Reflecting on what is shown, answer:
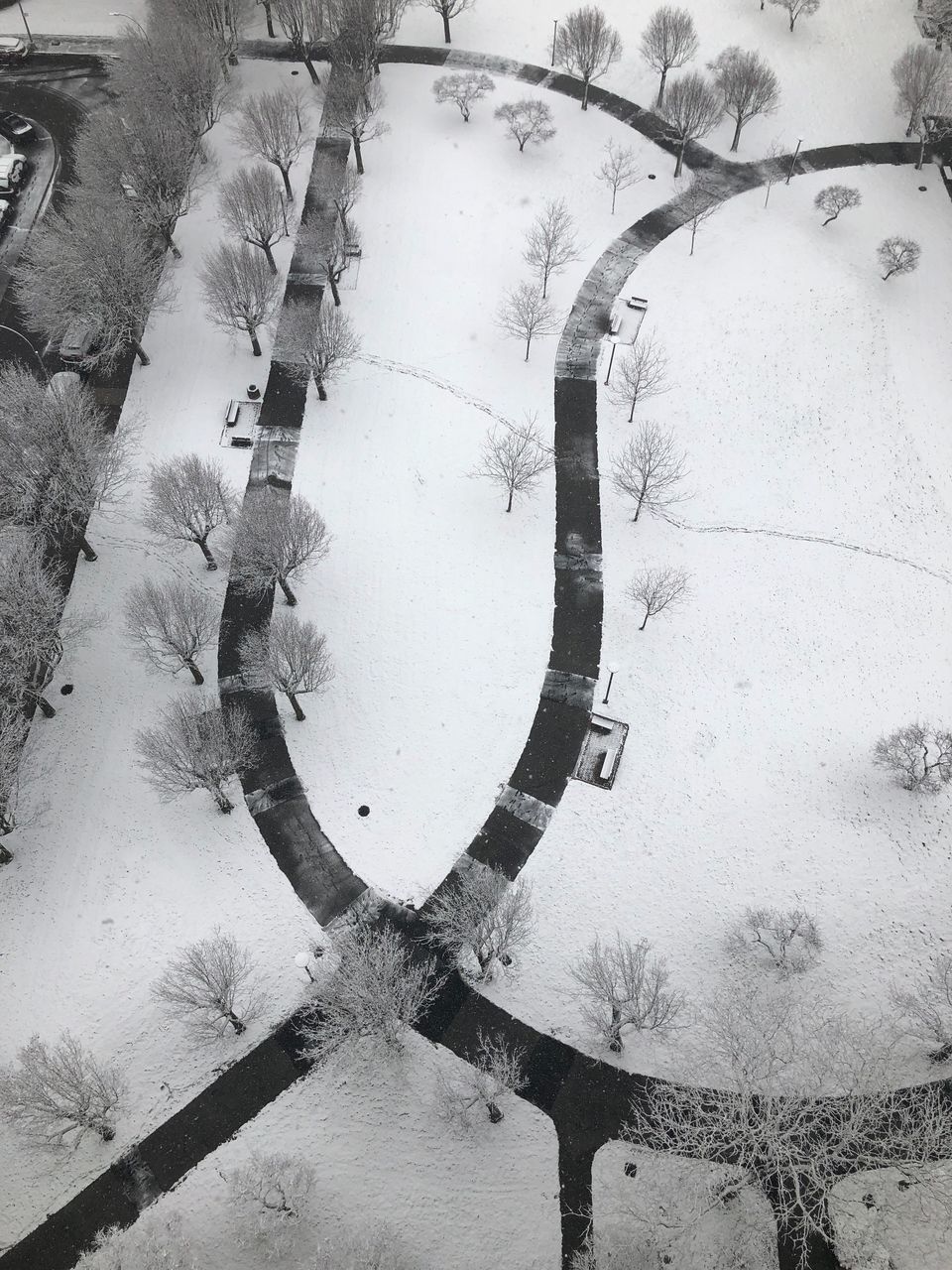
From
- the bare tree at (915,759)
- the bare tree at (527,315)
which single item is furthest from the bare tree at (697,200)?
the bare tree at (915,759)

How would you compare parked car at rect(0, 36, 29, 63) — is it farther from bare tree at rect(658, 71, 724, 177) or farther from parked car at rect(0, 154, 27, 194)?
bare tree at rect(658, 71, 724, 177)

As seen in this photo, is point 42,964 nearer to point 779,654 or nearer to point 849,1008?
point 849,1008

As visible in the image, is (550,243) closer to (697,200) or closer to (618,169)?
(618,169)

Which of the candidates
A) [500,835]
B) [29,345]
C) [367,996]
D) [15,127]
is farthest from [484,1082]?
[15,127]

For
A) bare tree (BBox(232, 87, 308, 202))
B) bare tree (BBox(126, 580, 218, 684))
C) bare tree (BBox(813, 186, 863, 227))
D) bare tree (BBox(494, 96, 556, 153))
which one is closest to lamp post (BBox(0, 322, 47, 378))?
bare tree (BBox(126, 580, 218, 684))

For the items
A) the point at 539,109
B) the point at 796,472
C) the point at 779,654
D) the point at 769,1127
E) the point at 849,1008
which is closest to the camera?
the point at 769,1127

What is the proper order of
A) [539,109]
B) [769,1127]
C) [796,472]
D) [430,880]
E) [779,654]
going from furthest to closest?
1. [539,109]
2. [796,472]
3. [779,654]
4. [430,880]
5. [769,1127]

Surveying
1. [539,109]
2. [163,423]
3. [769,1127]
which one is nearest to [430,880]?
[769,1127]
